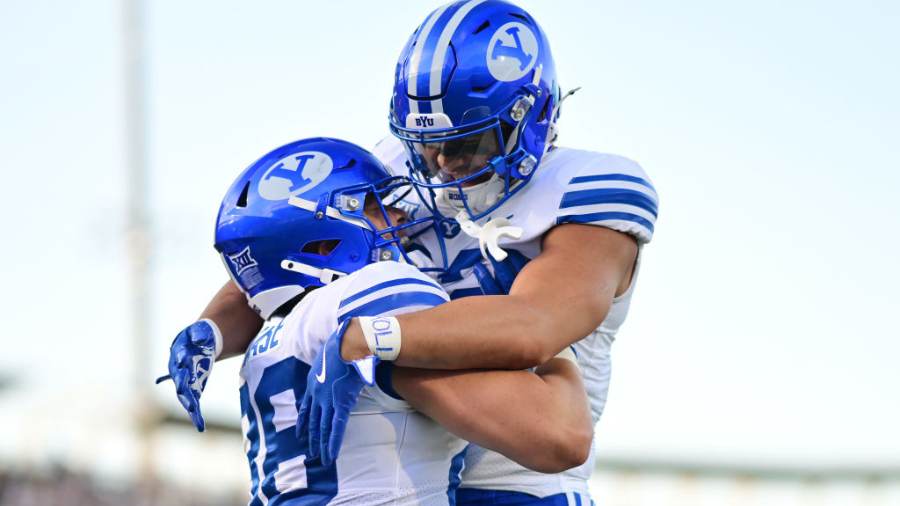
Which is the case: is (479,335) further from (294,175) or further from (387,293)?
(294,175)

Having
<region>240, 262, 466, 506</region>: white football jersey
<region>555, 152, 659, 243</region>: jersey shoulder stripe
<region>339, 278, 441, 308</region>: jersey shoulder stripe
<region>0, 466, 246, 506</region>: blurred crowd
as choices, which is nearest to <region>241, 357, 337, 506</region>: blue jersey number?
<region>240, 262, 466, 506</region>: white football jersey

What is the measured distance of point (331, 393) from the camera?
3135 mm

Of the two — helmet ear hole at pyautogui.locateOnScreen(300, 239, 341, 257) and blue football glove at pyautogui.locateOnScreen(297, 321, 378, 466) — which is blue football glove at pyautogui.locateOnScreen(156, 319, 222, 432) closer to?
helmet ear hole at pyautogui.locateOnScreen(300, 239, 341, 257)

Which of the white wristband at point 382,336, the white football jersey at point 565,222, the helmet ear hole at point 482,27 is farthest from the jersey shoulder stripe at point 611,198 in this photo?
the white wristband at point 382,336

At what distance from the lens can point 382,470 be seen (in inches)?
129

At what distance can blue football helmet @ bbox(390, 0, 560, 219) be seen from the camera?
147 inches

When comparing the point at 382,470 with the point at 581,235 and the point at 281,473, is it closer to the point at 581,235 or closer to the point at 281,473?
the point at 281,473

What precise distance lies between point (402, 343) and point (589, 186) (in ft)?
2.57

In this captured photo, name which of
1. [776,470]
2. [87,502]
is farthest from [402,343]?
[87,502]

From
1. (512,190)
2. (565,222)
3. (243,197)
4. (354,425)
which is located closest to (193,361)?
(243,197)

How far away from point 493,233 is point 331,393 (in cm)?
73

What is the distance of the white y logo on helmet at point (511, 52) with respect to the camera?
3.77m

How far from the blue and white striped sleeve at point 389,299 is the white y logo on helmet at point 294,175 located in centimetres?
46

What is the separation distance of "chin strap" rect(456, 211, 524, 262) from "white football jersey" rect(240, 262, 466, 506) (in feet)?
1.02
